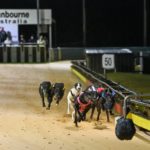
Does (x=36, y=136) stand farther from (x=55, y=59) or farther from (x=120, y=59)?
(x=55, y=59)

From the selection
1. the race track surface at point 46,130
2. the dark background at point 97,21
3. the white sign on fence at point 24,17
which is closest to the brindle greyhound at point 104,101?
the race track surface at point 46,130

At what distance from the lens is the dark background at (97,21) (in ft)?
123

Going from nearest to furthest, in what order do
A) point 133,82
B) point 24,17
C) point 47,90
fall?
1. point 47,90
2. point 133,82
3. point 24,17

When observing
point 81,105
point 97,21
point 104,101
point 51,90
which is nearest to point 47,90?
point 51,90

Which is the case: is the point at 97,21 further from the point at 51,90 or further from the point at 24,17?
the point at 51,90

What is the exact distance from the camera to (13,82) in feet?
56.9

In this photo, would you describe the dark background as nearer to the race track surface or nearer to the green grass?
the green grass

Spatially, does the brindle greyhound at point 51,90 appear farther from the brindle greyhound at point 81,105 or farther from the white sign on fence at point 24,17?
the white sign on fence at point 24,17

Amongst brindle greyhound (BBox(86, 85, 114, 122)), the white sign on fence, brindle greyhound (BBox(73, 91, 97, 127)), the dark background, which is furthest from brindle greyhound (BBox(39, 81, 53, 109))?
the dark background

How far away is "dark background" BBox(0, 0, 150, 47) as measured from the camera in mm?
37375

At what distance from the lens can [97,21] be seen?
3781 centimetres

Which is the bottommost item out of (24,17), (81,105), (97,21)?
(81,105)

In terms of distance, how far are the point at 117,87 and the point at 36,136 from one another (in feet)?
12.9

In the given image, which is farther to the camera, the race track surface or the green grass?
the green grass
